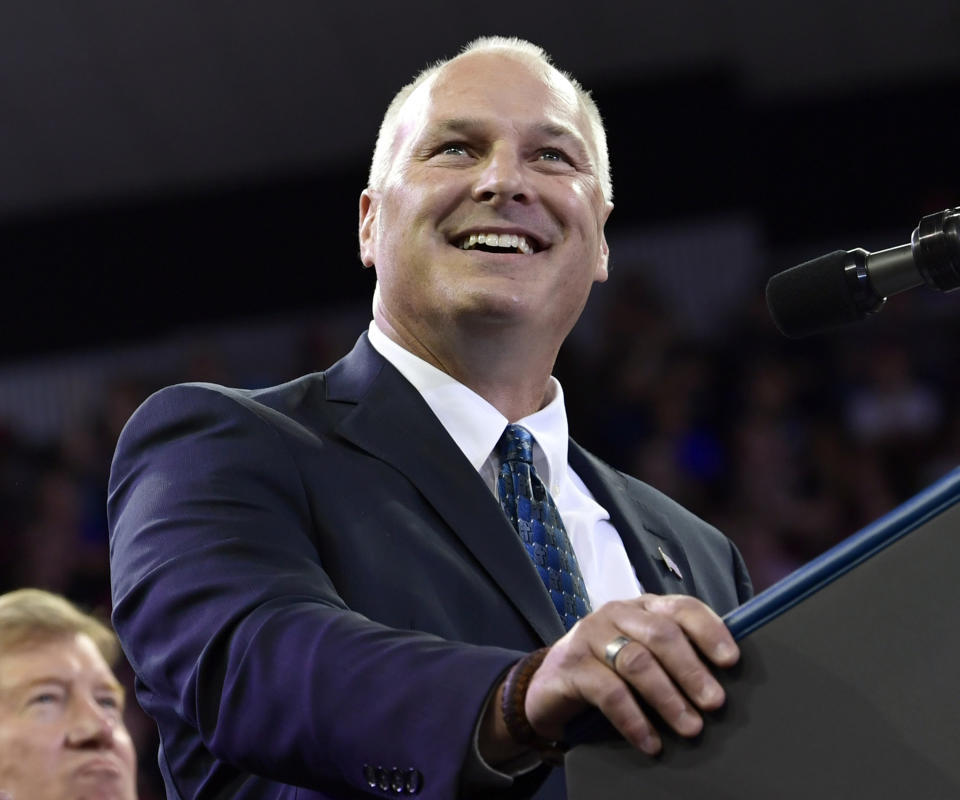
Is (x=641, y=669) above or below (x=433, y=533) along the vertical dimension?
above

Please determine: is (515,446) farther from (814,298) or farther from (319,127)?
(319,127)

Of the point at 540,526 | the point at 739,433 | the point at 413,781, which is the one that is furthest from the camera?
the point at 739,433

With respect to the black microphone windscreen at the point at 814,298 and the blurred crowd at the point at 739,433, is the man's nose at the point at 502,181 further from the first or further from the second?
the blurred crowd at the point at 739,433

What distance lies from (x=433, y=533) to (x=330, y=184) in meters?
5.24

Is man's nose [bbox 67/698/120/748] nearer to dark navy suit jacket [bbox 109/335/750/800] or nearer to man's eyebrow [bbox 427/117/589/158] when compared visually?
dark navy suit jacket [bbox 109/335/750/800]

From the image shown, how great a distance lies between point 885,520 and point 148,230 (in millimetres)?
6029

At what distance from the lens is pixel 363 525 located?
1.50 m

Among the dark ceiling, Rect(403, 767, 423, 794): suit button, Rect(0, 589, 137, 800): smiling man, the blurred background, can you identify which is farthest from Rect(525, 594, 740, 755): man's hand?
the dark ceiling

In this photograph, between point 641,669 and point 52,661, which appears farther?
point 52,661

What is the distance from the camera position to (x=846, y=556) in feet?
3.00

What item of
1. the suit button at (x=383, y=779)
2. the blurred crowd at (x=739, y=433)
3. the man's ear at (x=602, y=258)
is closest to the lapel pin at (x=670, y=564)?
the man's ear at (x=602, y=258)

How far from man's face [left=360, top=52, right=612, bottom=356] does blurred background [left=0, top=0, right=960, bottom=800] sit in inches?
128

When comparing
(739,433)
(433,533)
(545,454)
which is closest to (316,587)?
(433,533)

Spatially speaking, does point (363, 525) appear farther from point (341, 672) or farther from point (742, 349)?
point (742, 349)
